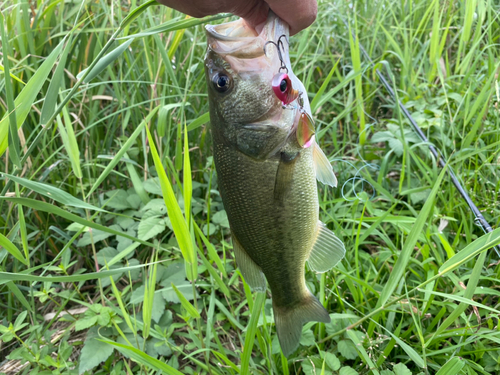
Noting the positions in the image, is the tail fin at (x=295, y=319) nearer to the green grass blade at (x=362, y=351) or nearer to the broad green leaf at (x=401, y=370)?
the green grass blade at (x=362, y=351)

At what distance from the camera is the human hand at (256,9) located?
1.22m

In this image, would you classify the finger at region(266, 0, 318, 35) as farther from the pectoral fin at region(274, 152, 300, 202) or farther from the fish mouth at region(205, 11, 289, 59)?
Result: the pectoral fin at region(274, 152, 300, 202)

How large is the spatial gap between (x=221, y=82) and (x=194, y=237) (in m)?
0.73

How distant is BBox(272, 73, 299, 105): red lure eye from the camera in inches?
50.2

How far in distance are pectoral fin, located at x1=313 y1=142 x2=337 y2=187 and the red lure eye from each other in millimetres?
295

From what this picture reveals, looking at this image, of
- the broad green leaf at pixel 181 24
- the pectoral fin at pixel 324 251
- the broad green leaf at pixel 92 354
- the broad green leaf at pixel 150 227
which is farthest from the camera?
the broad green leaf at pixel 150 227

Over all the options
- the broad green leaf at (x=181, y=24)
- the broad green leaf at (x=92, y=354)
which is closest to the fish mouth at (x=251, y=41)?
the broad green leaf at (x=181, y=24)

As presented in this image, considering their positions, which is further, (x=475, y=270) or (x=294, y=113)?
(x=475, y=270)

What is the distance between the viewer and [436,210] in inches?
82.4

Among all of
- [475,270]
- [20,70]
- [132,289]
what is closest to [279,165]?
[475,270]

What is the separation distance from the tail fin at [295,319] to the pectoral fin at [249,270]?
0.16 m

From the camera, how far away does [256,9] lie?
A: 4.28ft

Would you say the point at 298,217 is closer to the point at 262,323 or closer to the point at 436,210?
the point at 262,323

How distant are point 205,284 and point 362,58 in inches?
96.3
